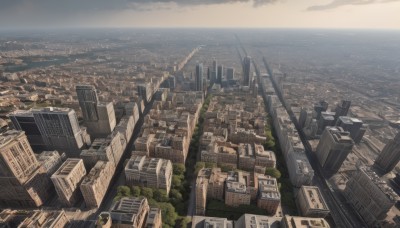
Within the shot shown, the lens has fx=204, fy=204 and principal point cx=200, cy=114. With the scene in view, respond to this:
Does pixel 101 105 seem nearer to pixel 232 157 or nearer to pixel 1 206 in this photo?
pixel 1 206

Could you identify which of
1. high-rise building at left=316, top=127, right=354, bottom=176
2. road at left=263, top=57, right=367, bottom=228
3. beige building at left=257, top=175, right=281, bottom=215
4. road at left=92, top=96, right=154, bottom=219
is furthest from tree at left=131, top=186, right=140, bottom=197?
high-rise building at left=316, top=127, right=354, bottom=176

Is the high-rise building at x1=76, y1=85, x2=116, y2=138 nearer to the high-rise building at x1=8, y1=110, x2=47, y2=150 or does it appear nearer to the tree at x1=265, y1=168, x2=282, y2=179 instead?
the high-rise building at x1=8, y1=110, x2=47, y2=150

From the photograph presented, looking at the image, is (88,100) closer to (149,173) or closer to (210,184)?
(149,173)

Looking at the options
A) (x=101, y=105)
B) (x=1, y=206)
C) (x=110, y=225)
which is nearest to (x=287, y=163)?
(x=110, y=225)

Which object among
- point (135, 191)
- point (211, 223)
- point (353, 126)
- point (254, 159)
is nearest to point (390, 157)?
point (353, 126)

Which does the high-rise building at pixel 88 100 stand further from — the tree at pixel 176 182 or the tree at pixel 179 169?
the tree at pixel 176 182

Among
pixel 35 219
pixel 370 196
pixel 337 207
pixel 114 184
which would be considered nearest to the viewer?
pixel 35 219
